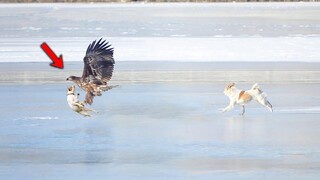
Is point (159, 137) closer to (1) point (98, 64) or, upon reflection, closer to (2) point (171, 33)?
(1) point (98, 64)

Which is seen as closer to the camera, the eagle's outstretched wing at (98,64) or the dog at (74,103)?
the dog at (74,103)

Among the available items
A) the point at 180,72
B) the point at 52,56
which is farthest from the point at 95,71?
the point at 52,56

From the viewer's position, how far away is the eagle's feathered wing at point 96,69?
9.35m

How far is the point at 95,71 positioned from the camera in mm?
9352

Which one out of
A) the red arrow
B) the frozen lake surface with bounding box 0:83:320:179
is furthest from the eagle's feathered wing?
the red arrow

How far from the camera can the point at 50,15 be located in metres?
34.9

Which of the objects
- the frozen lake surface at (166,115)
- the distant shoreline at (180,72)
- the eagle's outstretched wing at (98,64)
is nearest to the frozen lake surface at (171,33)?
the frozen lake surface at (166,115)

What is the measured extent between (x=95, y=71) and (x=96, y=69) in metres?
0.05

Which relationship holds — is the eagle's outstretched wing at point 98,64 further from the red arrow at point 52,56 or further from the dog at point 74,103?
the red arrow at point 52,56

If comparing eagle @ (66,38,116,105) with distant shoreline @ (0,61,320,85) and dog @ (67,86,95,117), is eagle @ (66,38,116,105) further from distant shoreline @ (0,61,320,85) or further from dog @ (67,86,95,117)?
distant shoreline @ (0,61,320,85)

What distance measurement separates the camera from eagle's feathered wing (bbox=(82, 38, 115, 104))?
30.7 feet

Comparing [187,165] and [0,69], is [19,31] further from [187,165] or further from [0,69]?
[187,165]

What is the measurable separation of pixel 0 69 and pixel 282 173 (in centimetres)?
972

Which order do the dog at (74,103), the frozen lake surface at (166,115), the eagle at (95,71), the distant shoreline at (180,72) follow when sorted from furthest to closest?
1. the distant shoreline at (180,72)
2. the eagle at (95,71)
3. the dog at (74,103)
4. the frozen lake surface at (166,115)
